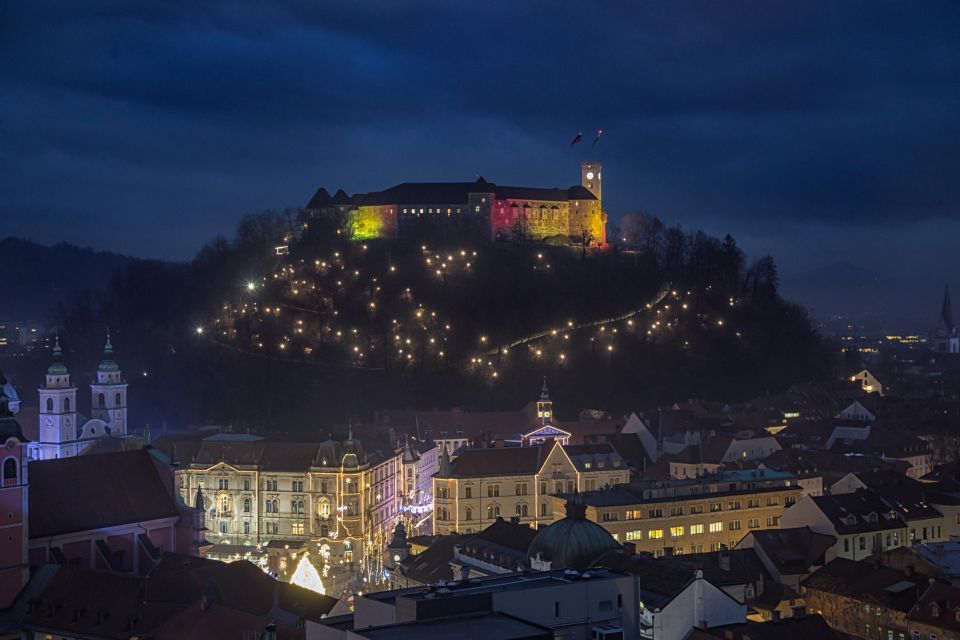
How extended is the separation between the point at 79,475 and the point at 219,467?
67.2 ft

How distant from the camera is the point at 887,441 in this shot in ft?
244

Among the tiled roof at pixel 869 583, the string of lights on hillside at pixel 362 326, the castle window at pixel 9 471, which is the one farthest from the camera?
the string of lights on hillside at pixel 362 326

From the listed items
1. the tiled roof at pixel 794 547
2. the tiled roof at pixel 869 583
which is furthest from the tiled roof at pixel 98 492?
the tiled roof at pixel 869 583

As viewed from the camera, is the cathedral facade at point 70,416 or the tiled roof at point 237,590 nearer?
the tiled roof at point 237,590

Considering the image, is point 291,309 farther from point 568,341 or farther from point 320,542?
point 320,542

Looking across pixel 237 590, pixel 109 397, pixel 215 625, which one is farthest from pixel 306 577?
pixel 109 397

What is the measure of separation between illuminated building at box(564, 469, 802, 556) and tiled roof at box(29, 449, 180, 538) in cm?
1771

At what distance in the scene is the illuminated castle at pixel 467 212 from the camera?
362 ft

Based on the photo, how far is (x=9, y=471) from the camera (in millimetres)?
39281

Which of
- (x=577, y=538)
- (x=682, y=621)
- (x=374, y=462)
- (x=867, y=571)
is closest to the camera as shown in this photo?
(x=682, y=621)

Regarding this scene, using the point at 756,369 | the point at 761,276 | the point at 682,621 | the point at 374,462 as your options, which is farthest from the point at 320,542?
the point at 761,276

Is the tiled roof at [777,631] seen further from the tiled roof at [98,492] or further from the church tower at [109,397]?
the church tower at [109,397]

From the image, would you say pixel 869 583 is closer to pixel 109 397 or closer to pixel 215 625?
pixel 215 625

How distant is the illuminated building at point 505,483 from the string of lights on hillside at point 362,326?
30.5 metres
